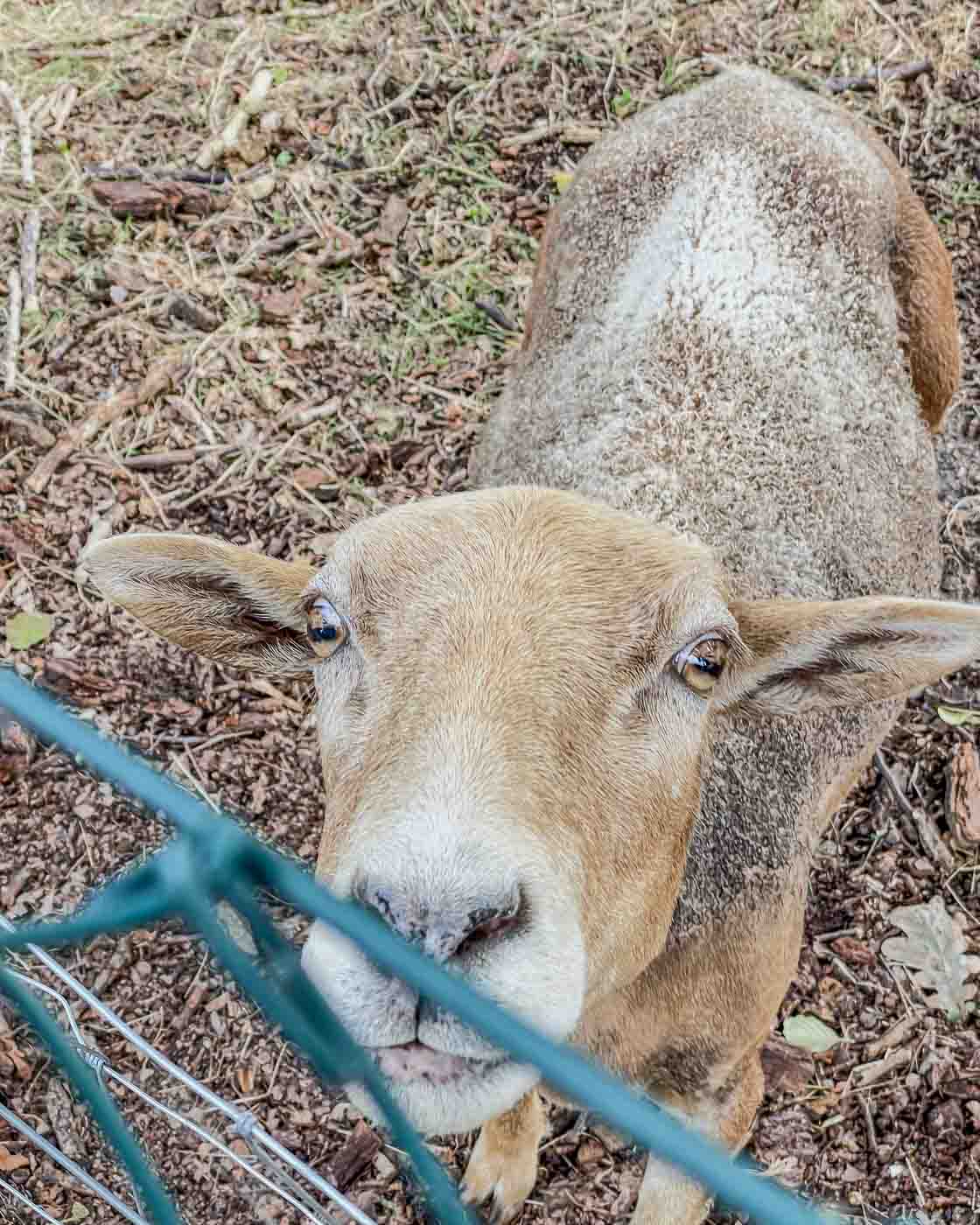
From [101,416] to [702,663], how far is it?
4.36 metres

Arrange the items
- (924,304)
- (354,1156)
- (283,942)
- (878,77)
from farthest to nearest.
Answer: (878,77), (924,304), (354,1156), (283,942)

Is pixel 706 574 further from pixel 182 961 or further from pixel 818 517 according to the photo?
pixel 182 961

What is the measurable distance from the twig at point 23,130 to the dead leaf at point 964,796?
6035mm

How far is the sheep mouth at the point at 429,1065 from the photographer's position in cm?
234

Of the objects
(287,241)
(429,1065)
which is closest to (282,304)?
(287,241)

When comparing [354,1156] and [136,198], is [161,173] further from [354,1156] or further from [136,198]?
[354,1156]

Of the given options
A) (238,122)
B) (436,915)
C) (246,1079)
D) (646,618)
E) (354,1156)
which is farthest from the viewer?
(238,122)

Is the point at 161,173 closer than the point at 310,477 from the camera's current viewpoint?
No

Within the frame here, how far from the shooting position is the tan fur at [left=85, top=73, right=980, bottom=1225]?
2.41 meters

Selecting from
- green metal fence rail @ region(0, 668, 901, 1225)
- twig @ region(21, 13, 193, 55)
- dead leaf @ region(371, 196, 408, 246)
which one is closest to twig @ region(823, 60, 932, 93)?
dead leaf @ region(371, 196, 408, 246)

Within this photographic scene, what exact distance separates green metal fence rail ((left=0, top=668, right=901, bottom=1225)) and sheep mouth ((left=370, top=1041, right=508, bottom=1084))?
1.83 feet

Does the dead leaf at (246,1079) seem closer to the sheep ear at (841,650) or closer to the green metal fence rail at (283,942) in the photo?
the sheep ear at (841,650)

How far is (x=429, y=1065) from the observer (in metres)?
2.35

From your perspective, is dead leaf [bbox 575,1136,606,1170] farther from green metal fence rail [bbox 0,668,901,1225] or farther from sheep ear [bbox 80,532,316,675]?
green metal fence rail [bbox 0,668,901,1225]
